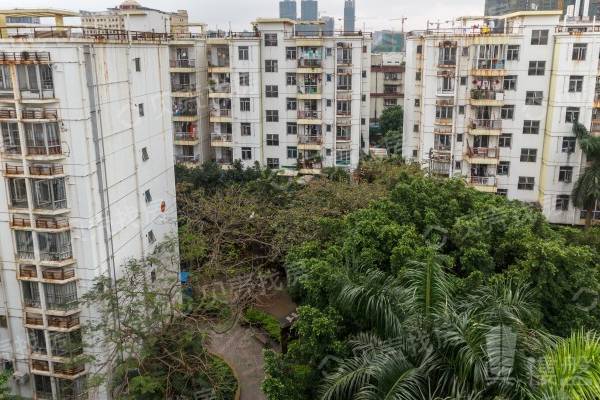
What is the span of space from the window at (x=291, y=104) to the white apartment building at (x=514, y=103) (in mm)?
7279

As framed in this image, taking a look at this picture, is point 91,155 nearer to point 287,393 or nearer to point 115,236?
point 115,236

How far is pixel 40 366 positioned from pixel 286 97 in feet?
64.8

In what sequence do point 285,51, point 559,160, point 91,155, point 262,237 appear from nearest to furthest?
point 91,155 < point 262,237 < point 559,160 < point 285,51

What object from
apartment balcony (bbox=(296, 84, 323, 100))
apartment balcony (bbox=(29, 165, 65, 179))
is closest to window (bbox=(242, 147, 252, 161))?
apartment balcony (bbox=(296, 84, 323, 100))

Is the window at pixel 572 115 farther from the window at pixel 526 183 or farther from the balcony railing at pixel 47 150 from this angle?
the balcony railing at pixel 47 150

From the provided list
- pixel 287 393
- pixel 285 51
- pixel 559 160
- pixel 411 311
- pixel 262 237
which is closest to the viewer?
pixel 411 311

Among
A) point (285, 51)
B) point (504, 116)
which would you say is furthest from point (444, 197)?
point (285, 51)

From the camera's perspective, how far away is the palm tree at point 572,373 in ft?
19.1

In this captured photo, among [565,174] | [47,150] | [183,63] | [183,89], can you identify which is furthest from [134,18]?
[565,174]

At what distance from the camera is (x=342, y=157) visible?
31.7m

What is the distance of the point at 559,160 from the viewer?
2736 cm

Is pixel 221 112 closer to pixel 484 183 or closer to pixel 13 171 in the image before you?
pixel 484 183

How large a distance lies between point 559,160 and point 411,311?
22.3 meters

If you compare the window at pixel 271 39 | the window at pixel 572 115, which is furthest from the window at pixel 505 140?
the window at pixel 271 39
